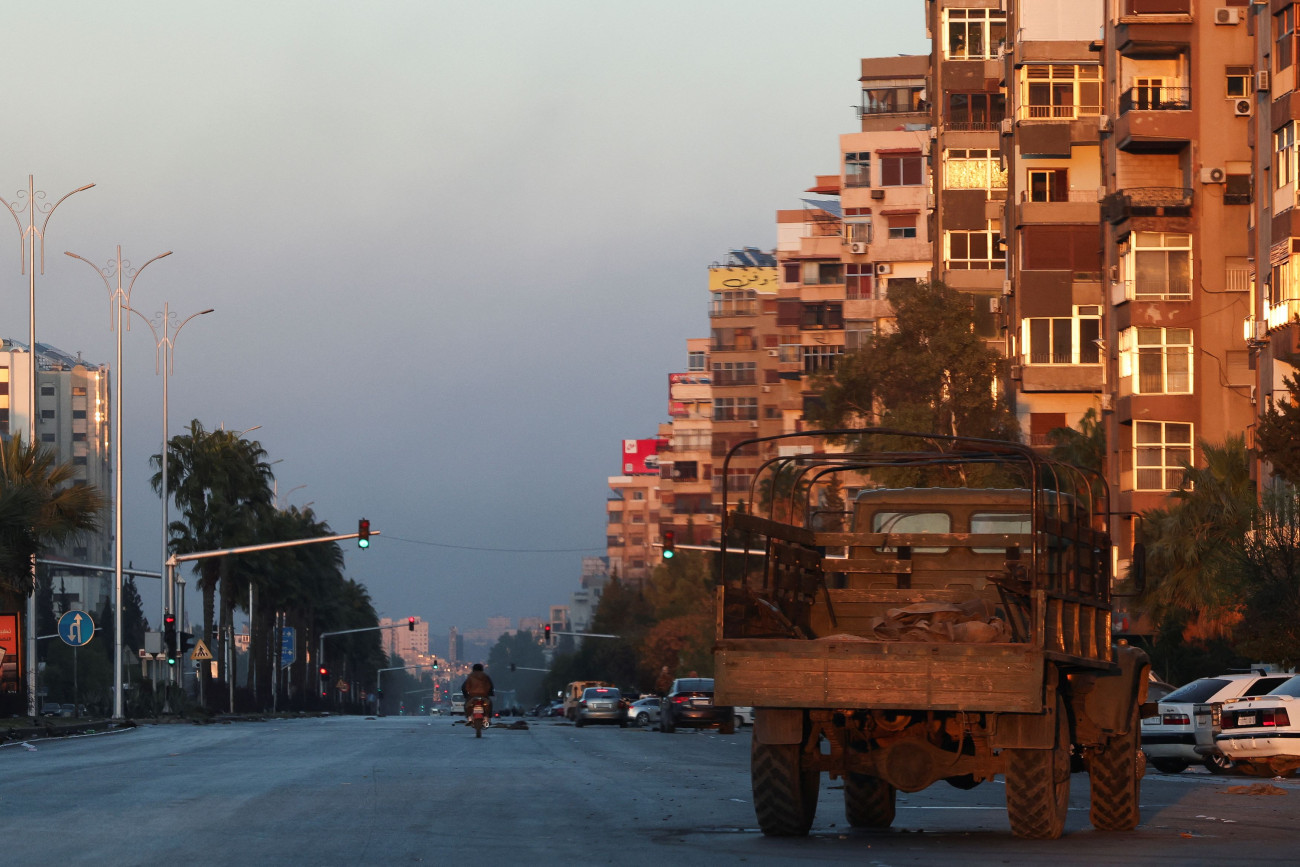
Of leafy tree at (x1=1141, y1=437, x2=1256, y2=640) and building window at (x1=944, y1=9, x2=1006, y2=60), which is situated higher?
building window at (x1=944, y1=9, x2=1006, y2=60)

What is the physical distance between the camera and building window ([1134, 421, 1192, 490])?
182ft

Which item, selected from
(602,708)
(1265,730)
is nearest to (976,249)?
(602,708)

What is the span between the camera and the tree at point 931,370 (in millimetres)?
57094

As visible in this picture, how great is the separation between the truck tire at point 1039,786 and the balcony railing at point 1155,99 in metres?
44.2

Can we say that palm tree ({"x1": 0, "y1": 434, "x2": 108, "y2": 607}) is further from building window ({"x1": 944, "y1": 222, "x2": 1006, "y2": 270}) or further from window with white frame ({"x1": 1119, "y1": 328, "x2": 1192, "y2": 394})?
building window ({"x1": 944, "y1": 222, "x2": 1006, "y2": 270})

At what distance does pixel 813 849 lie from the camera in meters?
13.9

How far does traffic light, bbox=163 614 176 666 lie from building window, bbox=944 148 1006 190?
1308 inches

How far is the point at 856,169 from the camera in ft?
325

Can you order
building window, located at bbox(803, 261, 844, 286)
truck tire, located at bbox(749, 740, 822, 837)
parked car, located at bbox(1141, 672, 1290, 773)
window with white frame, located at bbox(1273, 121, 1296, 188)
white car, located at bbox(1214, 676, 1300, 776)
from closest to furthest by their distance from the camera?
1. truck tire, located at bbox(749, 740, 822, 837)
2. white car, located at bbox(1214, 676, 1300, 776)
3. parked car, located at bbox(1141, 672, 1290, 773)
4. window with white frame, located at bbox(1273, 121, 1296, 188)
5. building window, located at bbox(803, 261, 844, 286)

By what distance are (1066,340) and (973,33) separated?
19.1 meters

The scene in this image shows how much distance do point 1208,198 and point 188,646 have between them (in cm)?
3498

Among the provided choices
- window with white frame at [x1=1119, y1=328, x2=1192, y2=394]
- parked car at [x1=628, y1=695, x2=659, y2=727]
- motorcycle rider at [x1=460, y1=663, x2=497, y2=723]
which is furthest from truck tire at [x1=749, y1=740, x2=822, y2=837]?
parked car at [x1=628, y1=695, x2=659, y2=727]

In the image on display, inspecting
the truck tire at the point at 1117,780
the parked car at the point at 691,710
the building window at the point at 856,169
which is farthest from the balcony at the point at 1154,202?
the building window at the point at 856,169

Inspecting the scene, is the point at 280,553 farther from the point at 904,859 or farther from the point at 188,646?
the point at 904,859
